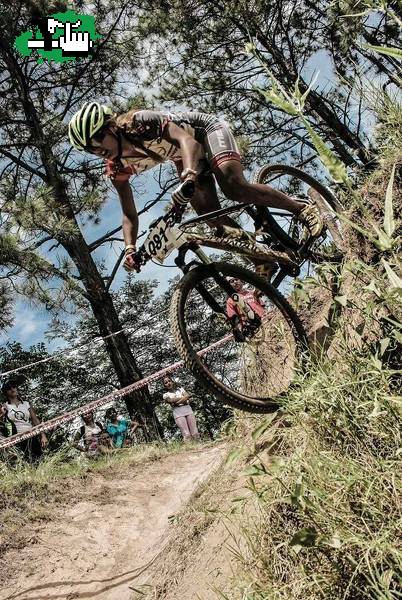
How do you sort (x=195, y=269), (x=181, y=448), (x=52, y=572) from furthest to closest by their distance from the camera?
(x=181, y=448) < (x=52, y=572) < (x=195, y=269)

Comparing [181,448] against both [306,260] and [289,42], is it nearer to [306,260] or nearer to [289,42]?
[306,260]

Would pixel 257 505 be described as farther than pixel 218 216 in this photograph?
No

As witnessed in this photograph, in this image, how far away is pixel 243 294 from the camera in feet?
10.4

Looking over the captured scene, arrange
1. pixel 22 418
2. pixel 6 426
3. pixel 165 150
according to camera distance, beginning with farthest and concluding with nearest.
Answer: pixel 22 418 → pixel 6 426 → pixel 165 150

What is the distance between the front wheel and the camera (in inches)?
108

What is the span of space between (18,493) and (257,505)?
9.38ft

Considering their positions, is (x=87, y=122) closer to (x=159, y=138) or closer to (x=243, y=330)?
(x=159, y=138)

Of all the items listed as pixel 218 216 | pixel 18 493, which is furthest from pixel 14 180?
pixel 218 216

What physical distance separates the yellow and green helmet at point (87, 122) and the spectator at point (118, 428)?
534 cm

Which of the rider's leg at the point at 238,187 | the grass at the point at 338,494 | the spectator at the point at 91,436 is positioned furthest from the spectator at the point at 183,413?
the grass at the point at 338,494

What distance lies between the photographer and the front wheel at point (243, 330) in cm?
273

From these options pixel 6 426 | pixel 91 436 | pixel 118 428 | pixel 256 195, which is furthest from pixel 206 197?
pixel 118 428

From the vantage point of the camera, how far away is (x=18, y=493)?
414 centimetres

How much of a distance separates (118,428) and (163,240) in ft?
18.7
